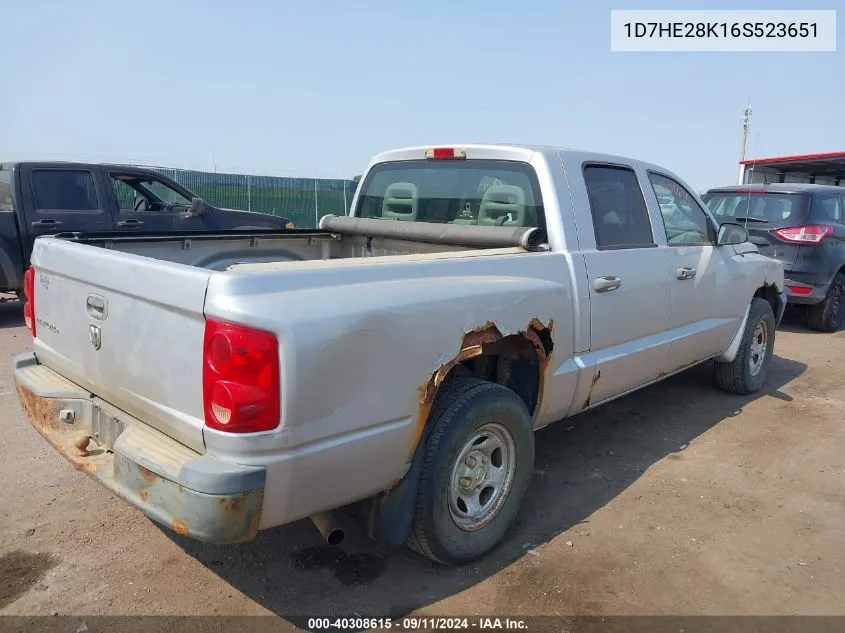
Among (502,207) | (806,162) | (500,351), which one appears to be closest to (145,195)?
(502,207)

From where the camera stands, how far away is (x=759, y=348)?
5.86 meters

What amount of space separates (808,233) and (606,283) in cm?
590

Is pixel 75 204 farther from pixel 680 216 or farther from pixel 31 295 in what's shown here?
pixel 680 216

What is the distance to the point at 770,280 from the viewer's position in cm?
579

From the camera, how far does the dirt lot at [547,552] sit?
2881mm

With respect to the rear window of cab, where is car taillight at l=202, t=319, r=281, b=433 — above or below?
below

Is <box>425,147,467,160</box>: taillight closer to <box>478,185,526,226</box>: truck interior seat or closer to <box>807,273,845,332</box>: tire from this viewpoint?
<box>478,185,526,226</box>: truck interior seat

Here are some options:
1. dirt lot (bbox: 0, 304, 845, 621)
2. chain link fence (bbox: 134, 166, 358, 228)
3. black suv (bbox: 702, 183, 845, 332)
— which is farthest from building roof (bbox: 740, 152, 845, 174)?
dirt lot (bbox: 0, 304, 845, 621)

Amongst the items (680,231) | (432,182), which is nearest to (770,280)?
(680,231)

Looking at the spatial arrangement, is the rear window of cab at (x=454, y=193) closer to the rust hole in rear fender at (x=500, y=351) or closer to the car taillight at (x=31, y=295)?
the rust hole in rear fender at (x=500, y=351)

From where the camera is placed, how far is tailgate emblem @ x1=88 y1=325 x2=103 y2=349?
280 centimetres

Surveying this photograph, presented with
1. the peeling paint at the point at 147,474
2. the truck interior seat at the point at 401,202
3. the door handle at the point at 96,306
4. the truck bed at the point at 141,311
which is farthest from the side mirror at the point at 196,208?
the peeling paint at the point at 147,474

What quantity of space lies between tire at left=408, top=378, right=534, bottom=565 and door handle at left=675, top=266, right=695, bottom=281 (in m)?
1.80

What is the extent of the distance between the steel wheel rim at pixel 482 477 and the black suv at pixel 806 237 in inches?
251
